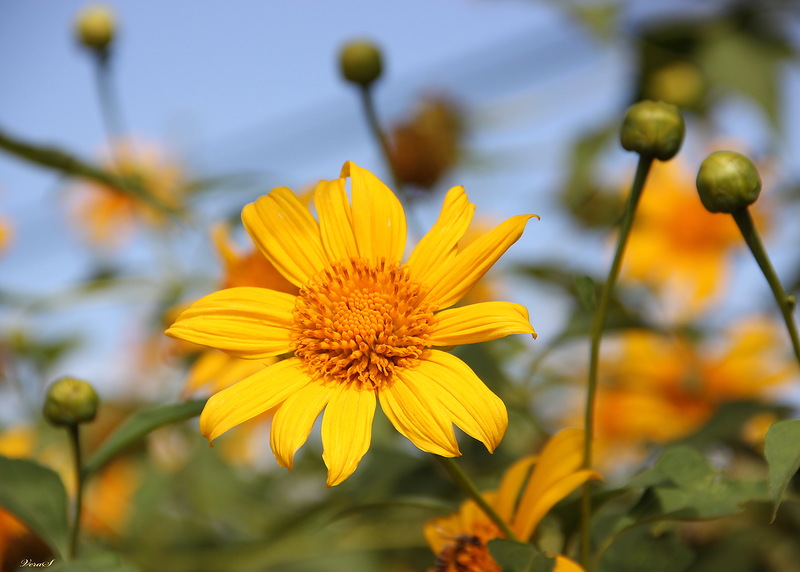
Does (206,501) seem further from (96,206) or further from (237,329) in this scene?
(96,206)

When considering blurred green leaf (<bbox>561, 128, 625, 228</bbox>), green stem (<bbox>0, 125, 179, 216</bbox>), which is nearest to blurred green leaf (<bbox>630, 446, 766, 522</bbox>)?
green stem (<bbox>0, 125, 179, 216</bbox>)

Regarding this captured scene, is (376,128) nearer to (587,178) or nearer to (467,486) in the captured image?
(467,486)

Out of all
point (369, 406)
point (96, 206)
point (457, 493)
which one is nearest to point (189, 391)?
point (457, 493)

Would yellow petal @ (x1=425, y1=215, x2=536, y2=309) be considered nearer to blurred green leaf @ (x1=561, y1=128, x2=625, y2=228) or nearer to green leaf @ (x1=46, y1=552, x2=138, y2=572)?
green leaf @ (x1=46, y1=552, x2=138, y2=572)

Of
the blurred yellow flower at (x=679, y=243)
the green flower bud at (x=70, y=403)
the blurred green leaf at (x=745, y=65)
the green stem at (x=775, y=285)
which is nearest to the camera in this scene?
the green stem at (x=775, y=285)

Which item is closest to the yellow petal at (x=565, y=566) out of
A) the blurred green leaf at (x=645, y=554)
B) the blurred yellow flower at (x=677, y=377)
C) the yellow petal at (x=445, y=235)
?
the blurred green leaf at (x=645, y=554)

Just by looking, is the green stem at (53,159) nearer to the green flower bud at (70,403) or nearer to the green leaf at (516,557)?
the green flower bud at (70,403)
